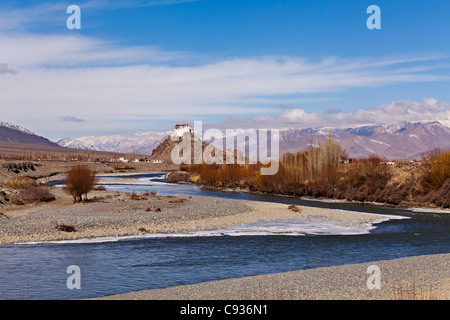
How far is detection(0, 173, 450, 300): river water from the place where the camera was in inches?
562

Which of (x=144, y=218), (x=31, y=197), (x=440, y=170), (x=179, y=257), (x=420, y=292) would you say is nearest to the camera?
(x=420, y=292)

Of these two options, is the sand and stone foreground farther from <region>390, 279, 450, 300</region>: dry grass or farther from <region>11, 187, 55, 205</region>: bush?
<region>11, 187, 55, 205</region>: bush

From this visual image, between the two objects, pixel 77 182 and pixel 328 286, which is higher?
pixel 77 182

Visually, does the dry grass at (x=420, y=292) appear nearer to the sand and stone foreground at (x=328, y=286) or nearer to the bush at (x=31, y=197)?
the sand and stone foreground at (x=328, y=286)

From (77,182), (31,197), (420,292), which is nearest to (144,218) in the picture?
(77,182)

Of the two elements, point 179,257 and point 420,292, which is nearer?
point 420,292

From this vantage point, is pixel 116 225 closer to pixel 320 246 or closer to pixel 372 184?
pixel 320 246

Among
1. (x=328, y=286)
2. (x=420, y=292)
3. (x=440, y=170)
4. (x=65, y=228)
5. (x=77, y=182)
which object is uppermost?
(x=440, y=170)

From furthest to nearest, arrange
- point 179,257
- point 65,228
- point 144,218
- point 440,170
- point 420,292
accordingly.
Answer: point 440,170 → point 144,218 → point 65,228 → point 179,257 → point 420,292

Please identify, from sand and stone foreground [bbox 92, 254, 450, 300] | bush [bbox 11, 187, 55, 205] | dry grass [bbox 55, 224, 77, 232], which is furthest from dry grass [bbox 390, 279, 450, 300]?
bush [bbox 11, 187, 55, 205]

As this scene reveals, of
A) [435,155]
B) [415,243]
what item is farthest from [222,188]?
[415,243]

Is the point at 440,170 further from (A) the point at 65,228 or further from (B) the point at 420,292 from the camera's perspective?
(A) the point at 65,228

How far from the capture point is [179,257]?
60.1ft

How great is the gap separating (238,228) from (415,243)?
9.55 m
